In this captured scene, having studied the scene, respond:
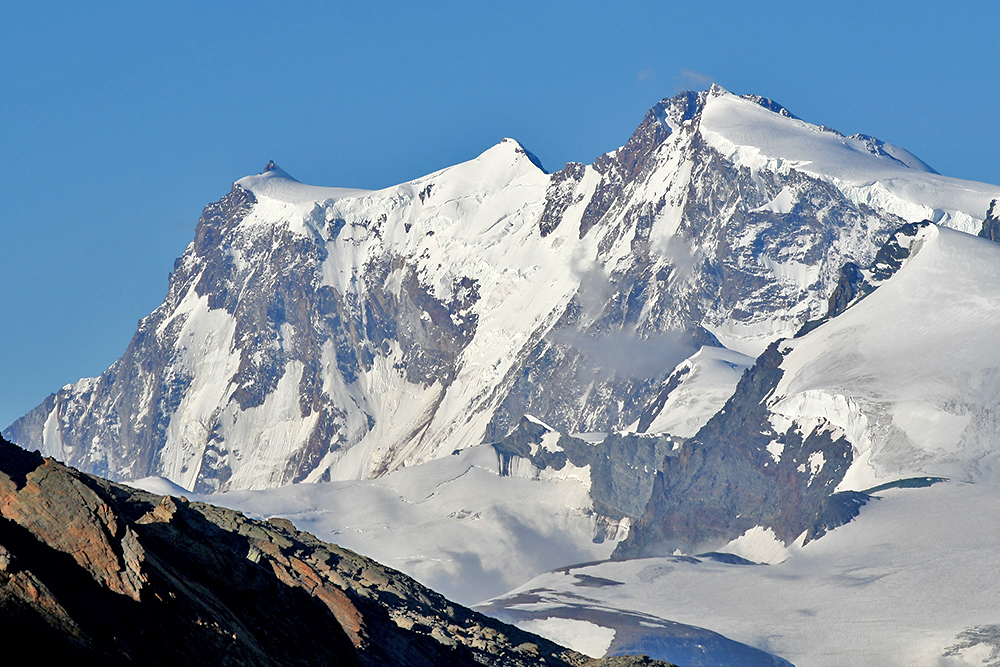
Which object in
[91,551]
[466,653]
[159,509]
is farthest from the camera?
[466,653]

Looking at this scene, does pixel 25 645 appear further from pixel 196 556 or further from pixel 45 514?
pixel 196 556

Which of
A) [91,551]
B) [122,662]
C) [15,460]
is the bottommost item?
[122,662]

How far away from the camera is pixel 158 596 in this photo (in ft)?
138

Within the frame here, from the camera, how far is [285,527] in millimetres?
84750

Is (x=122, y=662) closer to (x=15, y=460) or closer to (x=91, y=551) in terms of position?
(x=91, y=551)

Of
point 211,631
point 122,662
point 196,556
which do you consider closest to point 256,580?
point 196,556

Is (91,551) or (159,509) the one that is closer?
(91,551)

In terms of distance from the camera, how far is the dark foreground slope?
121ft

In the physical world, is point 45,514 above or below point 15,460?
below

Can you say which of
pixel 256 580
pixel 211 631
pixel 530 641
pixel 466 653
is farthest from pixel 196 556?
pixel 530 641

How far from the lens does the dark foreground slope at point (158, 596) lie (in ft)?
121

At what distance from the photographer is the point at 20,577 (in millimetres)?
36344

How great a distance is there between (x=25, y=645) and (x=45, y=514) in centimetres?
721

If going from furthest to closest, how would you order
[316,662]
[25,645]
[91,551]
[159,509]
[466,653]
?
[466,653], [159,509], [316,662], [91,551], [25,645]
